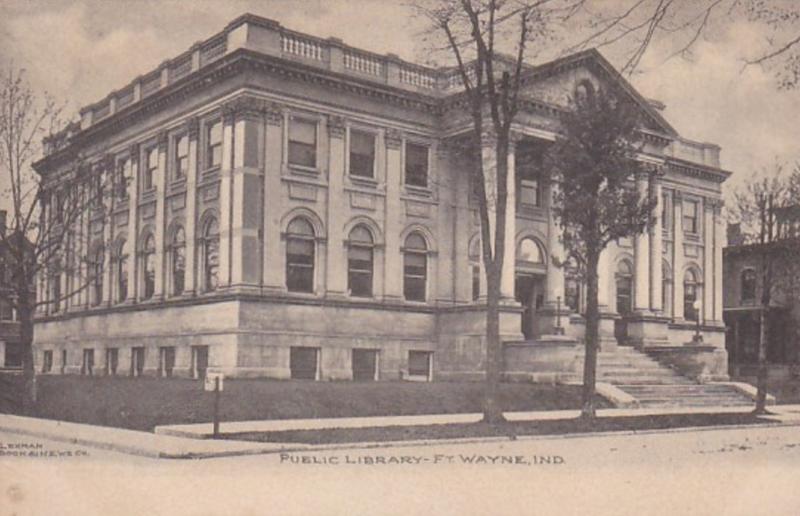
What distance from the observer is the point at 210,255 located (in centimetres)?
3073

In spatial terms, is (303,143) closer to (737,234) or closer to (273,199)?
(273,199)

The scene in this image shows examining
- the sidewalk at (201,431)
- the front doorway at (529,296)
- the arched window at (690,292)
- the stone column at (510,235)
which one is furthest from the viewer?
the arched window at (690,292)

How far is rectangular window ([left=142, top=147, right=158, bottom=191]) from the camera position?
3397 cm

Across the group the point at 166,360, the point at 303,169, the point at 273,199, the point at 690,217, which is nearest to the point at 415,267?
the point at 303,169

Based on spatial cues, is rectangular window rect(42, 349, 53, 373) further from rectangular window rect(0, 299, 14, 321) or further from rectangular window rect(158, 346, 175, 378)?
rectangular window rect(158, 346, 175, 378)

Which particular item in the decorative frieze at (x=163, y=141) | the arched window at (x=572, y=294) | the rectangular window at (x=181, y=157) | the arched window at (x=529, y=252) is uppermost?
the decorative frieze at (x=163, y=141)

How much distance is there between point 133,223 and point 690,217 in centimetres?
2179

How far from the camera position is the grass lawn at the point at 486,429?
1726 cm

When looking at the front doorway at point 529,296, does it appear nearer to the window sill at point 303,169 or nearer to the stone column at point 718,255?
the window sill at point 303,169

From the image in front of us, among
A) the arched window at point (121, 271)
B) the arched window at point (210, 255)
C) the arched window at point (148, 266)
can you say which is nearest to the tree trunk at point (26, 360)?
the arched window at point (210, 255)

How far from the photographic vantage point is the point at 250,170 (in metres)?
29.2

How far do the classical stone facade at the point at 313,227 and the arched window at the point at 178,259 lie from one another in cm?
8

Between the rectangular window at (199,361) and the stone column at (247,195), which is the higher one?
the stone column at (247,195)

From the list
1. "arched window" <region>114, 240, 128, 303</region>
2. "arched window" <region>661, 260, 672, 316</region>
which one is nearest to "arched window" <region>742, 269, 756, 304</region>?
"arched window" <region>661, 260, 672, 316</region>
